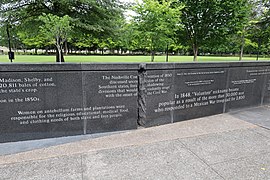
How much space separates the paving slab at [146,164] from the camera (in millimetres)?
2564

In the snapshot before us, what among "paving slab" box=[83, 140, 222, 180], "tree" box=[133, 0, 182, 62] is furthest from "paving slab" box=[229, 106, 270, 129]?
"tree" box=[133, 0, 182, 62]

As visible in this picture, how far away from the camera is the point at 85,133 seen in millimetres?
3965

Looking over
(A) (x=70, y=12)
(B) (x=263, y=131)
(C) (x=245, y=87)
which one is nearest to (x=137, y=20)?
(A) (x=70, y=12)

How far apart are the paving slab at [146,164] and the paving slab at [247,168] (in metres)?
0.19

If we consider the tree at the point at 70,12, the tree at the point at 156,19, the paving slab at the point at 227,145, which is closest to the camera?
the paving slab at the point at 227,145

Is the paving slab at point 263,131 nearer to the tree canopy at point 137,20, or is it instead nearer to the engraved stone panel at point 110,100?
the engraved stone panel at point 110,100

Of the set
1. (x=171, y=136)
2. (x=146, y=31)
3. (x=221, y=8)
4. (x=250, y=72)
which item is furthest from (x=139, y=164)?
(x=221, y=8)

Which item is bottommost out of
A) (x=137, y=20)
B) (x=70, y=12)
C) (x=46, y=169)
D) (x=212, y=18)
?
(x=46, y=169)

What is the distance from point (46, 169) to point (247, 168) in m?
2.94

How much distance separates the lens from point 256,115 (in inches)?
209

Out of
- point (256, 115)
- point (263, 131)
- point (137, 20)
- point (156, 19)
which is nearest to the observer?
point (263, 131)

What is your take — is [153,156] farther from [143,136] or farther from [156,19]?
[156,19]

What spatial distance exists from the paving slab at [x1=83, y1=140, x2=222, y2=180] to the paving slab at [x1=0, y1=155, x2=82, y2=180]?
154 millimetres

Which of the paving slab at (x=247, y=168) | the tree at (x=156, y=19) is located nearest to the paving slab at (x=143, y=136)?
the paving slab at (x=247, y=168)
